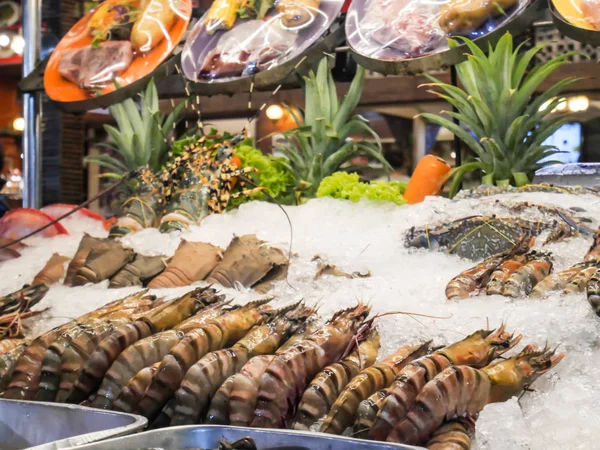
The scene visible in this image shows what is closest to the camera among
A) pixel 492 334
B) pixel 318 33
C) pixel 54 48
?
pixel 492 334

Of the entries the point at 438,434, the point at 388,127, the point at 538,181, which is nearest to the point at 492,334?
the point at 438,434

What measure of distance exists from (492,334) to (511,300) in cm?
40

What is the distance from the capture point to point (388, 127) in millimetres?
5605

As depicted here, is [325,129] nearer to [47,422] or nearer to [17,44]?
[47,422]

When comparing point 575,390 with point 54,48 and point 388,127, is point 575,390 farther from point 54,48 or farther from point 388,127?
point 54,48

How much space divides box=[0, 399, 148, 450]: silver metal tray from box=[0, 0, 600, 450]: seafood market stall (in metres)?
0.03

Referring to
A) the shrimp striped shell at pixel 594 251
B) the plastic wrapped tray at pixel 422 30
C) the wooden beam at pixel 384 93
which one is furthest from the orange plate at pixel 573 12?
the shrimp striped shell at pixel 594 251

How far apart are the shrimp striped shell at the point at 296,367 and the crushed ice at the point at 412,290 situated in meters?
0.15

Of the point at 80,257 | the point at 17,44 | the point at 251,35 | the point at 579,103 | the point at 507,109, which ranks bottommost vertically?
the point at 80,257

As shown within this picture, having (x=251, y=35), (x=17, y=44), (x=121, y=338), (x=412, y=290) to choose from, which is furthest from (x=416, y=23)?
(x=17, y=44)

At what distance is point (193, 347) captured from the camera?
7.04 feet

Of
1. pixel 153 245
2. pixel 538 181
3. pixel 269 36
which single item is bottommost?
pixel 153 245

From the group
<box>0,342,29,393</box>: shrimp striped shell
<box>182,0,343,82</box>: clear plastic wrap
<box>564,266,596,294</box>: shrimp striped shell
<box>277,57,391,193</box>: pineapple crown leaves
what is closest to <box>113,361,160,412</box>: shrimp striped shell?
<box>0,342,29,393</box>: shrimp striped shell

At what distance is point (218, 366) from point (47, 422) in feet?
1.53
